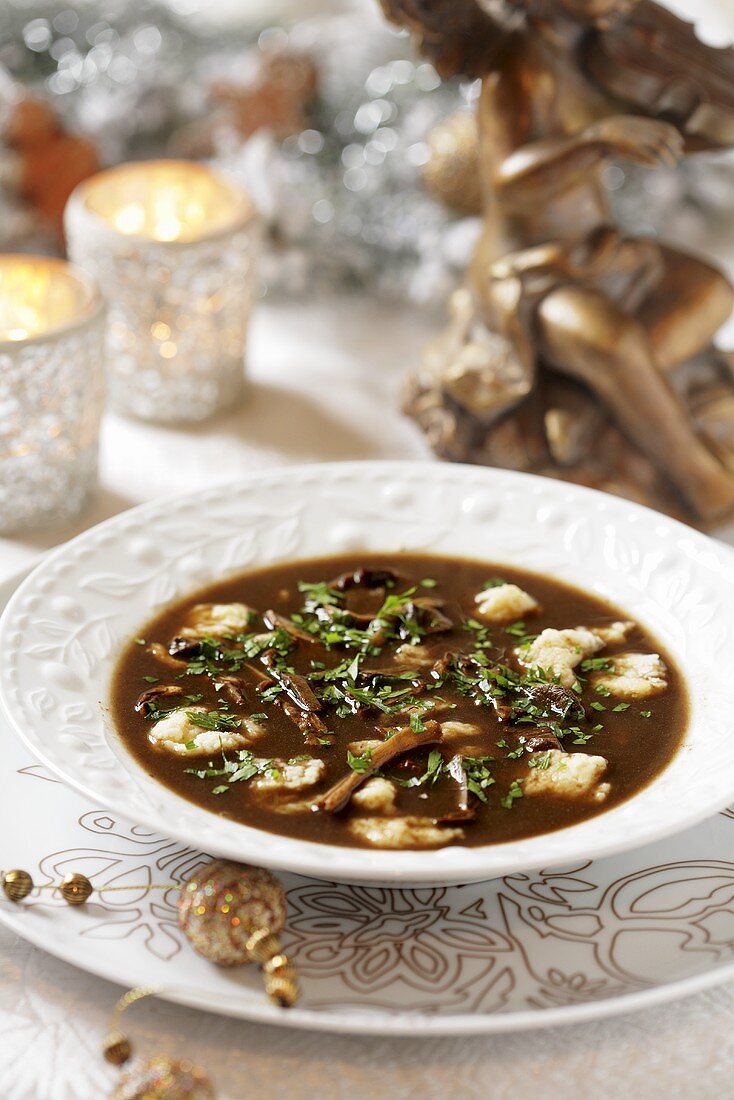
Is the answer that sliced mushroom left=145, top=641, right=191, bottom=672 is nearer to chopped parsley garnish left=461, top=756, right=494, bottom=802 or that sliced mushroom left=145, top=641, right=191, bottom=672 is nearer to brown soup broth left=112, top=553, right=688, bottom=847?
brown soup broth left=112, top=553, right=688, bottom=847

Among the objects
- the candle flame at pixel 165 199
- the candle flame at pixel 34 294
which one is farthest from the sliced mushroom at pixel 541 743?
the candle flame at pixel 165 199

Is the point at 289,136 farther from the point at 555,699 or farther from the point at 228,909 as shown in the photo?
the point at 228,909

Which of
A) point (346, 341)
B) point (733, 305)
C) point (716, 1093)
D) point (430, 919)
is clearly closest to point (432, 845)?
point (430, 919)

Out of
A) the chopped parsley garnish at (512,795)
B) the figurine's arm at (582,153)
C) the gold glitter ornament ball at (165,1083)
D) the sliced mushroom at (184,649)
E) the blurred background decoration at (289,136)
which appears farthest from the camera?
the blurred background decoration at (289,136)

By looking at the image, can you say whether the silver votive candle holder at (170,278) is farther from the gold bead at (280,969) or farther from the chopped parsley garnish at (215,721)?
the gold bead at (280,969)

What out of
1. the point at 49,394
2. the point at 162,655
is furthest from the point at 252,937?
the point at 49,394

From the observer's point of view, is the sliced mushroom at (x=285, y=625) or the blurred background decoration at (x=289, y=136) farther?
the blurred background decoration at (x=289, y=136)

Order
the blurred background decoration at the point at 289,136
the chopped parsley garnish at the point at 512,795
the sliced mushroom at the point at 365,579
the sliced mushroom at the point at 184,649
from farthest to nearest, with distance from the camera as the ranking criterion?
the blurred background decoration at the point at 289,136
the sliced mushroom at the point at 365,579
the sliced mushroom at the point at 184,649
the chopped parsley garnish at the point at 512,795
